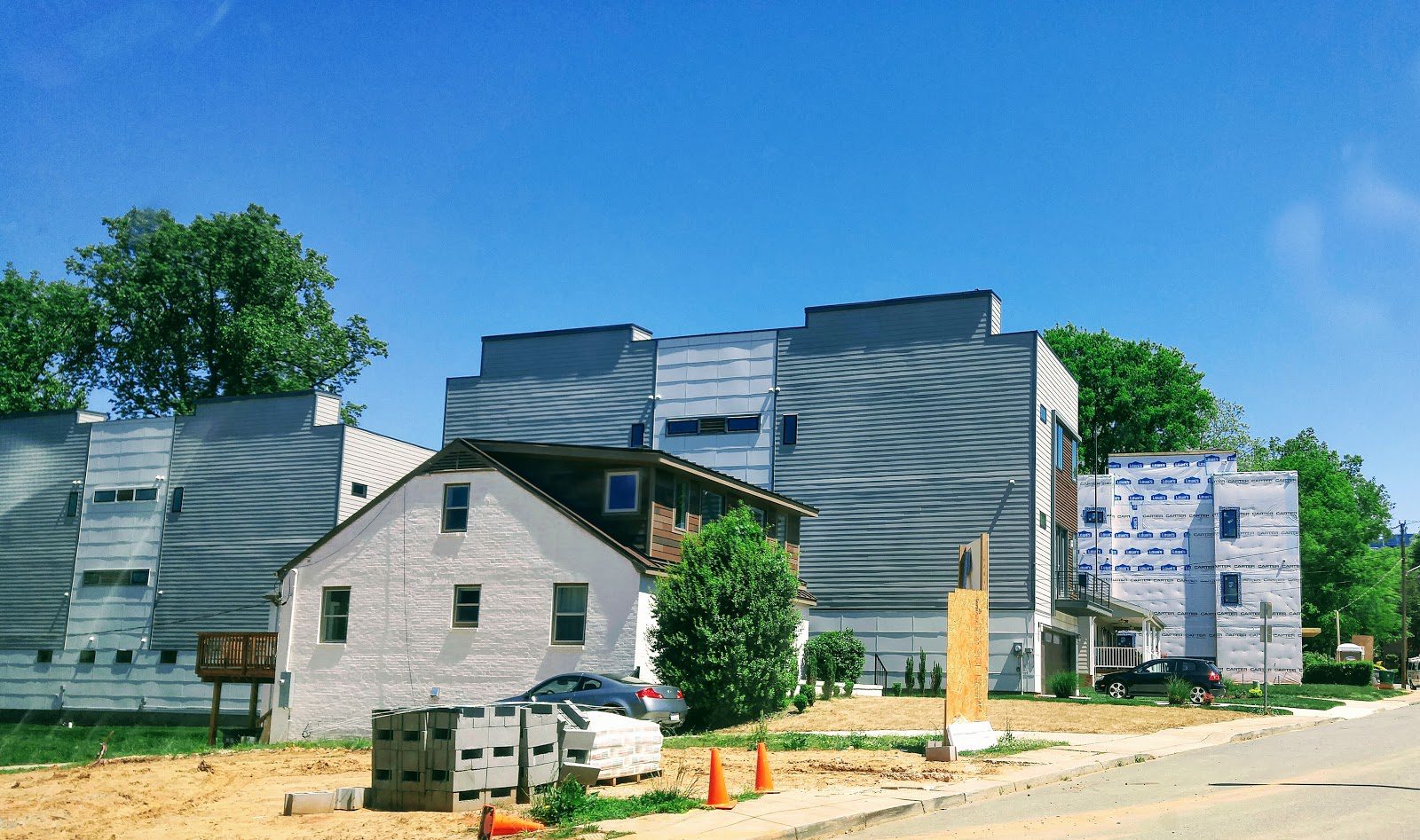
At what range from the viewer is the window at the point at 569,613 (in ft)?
99.5

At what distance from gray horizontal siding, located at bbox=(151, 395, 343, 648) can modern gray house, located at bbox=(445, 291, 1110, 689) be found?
347 inches

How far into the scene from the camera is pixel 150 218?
2606 inches

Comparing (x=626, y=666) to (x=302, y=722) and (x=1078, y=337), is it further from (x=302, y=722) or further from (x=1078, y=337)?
(x=1078, y=337)

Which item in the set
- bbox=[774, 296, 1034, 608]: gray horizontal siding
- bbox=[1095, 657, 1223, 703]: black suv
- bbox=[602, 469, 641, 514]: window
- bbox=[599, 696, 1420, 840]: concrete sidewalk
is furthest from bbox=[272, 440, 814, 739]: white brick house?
bbox=[1095, 657, 1223, 703]: black suv

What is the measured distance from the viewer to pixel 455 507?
107 ft

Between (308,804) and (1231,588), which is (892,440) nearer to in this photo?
(1231,588)

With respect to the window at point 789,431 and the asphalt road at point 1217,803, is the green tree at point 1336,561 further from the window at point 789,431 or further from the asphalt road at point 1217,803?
the asphalt road at point 1217,803

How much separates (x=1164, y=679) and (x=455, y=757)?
30.3 m

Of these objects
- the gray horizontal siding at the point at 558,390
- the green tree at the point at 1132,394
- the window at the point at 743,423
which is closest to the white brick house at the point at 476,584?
the window at the point at 743,423

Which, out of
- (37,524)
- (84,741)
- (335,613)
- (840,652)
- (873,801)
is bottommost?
(84,741)

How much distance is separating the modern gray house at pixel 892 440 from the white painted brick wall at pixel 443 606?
14.7 meters

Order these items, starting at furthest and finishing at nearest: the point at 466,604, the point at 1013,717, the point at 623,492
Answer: the point at 466,604
the point at 623,492
the point at 1013,717

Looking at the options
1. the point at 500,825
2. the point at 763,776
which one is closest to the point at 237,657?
the point at 763,776

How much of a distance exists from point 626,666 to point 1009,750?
11.4 meters
